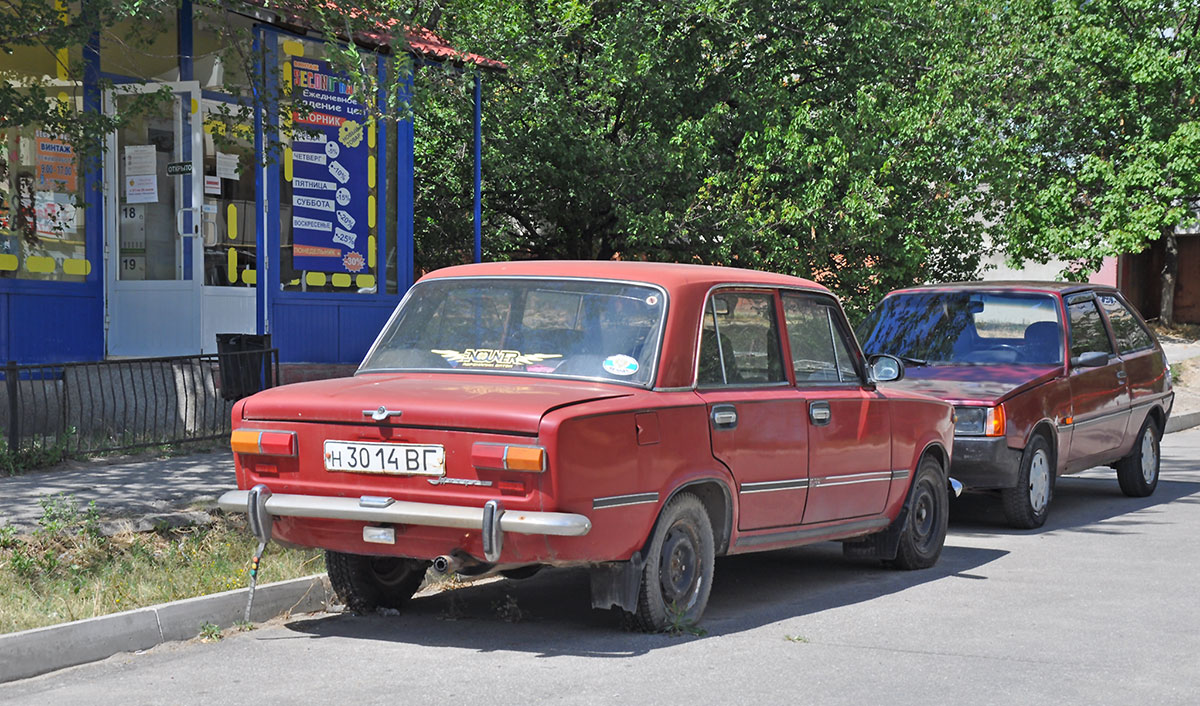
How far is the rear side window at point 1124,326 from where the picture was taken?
1185cm

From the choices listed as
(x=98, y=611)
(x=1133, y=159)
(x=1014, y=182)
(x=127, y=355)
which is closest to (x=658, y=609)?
(x=98, y=611)

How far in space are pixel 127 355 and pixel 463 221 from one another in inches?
284

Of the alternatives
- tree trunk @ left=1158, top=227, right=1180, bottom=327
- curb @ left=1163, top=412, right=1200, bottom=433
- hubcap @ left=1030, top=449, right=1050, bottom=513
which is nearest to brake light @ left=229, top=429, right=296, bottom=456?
hubcap @ left=1030, top=449, right=1050, bottom=513

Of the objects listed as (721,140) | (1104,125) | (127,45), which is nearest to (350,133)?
(127,45)

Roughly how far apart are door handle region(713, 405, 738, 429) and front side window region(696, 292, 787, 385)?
0.14 metres

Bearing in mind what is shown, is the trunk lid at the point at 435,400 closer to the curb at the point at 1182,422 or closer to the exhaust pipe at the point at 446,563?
the exhaust pipe at the point at 446,563

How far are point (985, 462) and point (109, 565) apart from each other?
577cm

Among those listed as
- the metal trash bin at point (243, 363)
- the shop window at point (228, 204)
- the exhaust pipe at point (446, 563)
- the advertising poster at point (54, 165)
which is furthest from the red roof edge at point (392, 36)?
the exhaust pipe at point (446, 563)

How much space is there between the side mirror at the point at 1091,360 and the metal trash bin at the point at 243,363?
689 cm

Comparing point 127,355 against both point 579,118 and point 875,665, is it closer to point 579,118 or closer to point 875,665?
point 579,118

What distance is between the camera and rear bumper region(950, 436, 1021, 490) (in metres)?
9.66

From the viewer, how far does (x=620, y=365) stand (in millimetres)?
6363

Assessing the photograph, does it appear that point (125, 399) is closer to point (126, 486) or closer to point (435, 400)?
point (126, 486)

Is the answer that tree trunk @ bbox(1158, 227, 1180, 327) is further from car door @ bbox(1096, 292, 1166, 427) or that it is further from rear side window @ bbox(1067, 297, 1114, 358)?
Answer: rear side window @ bbox(1067, 297, 1114, 358)
